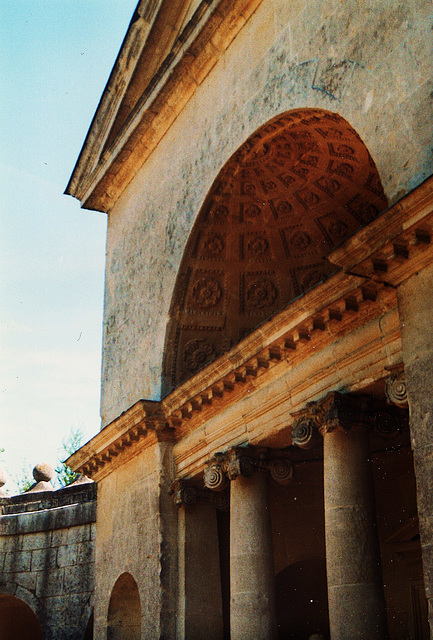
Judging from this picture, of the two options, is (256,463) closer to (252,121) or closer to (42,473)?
(252,121)

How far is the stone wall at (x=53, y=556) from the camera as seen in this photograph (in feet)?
53.5

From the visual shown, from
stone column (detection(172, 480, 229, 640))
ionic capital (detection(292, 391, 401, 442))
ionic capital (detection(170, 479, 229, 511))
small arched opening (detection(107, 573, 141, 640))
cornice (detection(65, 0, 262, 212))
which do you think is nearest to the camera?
ionic capital (detection(292, 391, 401, 442))

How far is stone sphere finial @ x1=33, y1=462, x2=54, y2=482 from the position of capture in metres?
19.0

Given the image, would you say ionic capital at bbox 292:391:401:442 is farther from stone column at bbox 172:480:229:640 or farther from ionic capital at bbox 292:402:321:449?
stone column at bbox 172:480:229:640

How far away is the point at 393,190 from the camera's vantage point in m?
7.75

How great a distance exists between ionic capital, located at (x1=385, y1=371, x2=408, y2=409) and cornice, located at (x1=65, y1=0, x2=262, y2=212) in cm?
629

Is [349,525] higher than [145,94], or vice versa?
[145,94]

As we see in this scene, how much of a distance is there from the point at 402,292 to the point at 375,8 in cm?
341

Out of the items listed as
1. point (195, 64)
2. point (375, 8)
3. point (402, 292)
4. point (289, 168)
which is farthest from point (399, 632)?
point (195, 64)

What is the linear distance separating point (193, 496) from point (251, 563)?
198 centimetres

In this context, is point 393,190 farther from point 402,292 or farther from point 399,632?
point 399,632

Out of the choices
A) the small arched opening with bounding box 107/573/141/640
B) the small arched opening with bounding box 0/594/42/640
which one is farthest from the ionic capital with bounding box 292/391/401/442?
the small arched opening with bounding box 0/594/42/640

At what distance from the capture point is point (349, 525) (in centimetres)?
827

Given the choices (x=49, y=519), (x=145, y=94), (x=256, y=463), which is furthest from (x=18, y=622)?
(x=145, y=94)
